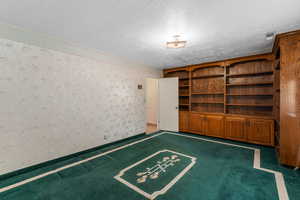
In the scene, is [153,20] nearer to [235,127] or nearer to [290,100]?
[290,100]

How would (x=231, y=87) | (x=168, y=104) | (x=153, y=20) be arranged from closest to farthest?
(x=153, y=20) → (x=231, y=87) → (x=168, y=104)

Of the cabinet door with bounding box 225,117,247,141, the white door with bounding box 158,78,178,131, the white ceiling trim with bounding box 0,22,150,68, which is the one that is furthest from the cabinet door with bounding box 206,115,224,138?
the white ceiling trim with bounding box 0,22,150,68

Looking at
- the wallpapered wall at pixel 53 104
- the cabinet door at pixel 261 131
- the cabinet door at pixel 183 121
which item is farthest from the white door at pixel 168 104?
the cabinet door at pixel 261 131

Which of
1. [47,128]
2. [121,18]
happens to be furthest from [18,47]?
[121,18]

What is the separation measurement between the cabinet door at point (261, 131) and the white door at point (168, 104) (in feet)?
7.76

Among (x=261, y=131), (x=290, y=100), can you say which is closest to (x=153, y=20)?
(x=290, y=100)

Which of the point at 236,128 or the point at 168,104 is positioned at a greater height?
the point at 168,104

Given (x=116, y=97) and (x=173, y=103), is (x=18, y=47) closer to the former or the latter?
(x=116, y=97)

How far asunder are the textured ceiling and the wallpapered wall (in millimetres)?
→ 556

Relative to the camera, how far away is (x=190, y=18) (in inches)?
81.3

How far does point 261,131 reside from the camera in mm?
3750

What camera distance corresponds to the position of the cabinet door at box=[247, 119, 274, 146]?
3625 mm

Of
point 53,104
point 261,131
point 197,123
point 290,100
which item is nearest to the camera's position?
point 290,100

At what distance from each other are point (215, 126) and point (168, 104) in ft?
6.20
